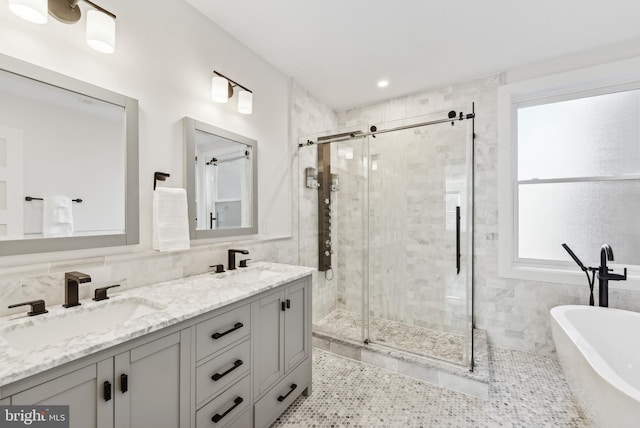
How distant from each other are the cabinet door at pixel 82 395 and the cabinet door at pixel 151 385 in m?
0.03

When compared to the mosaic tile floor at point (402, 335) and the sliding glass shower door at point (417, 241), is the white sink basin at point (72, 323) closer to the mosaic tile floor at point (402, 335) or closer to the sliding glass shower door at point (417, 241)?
the mosaic tile floor at point (402, 335)

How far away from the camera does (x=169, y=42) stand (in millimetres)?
1732

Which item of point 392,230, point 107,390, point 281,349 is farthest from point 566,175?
point 107,390

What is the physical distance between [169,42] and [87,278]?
144cm

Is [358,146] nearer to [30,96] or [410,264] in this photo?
A: [410,264]

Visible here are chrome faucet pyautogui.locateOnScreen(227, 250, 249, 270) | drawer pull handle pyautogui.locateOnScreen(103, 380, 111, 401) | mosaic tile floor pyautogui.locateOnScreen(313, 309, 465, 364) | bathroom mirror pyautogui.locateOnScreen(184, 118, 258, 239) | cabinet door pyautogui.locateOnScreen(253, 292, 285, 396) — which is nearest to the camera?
drawer pull handle pyautogui.locateOnScreen(103, 380, 111, 401)

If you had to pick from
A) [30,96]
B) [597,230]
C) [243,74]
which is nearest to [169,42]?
[243,74]

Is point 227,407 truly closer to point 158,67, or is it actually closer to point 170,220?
point 170,220

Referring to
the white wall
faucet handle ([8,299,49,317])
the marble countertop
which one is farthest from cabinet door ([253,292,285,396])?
faucet handle ([8,299,49,317])

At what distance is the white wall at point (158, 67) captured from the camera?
4.11 feet

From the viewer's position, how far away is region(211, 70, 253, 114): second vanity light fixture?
6.36ft

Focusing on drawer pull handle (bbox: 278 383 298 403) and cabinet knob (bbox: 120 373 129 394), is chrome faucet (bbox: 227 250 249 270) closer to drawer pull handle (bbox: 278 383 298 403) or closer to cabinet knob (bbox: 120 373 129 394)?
drawer pull handle (bbox: 278 383 298 403)

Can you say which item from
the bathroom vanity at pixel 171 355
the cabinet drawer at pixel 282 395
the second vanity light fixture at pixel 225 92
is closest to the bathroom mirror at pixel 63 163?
the bathroom vanity at pixel 171 355

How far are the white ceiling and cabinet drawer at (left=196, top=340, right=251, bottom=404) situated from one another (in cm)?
212
